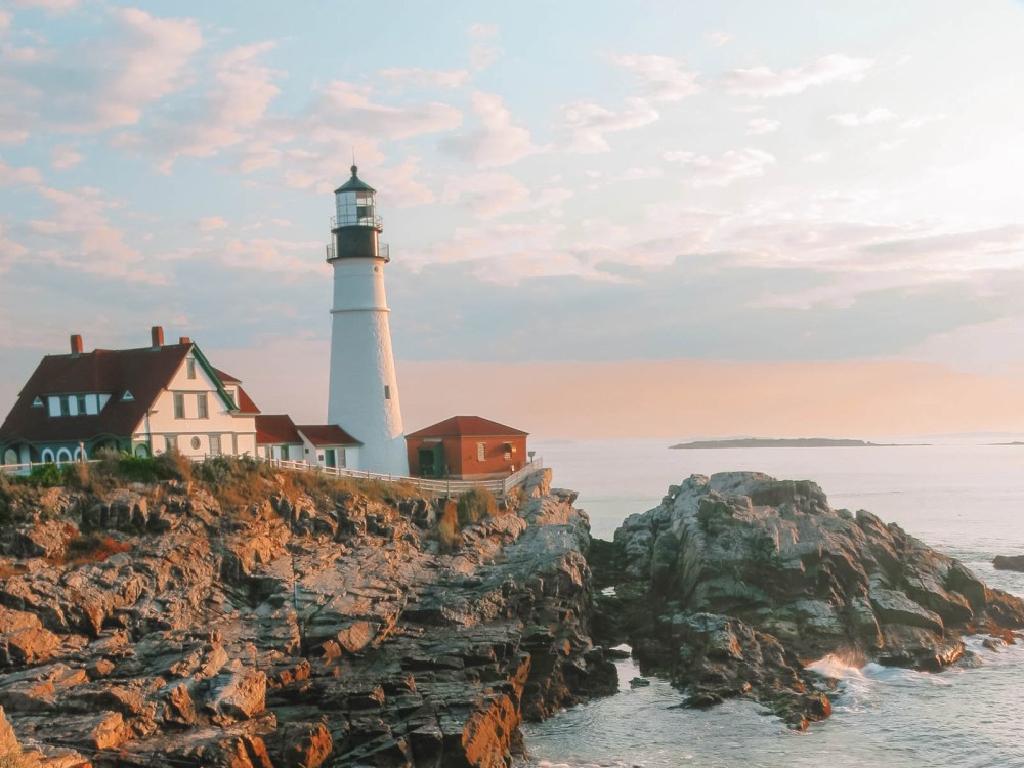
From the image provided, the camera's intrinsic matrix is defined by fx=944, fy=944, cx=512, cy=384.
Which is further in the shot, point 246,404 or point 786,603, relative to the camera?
point 246,404

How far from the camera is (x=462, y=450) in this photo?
41500 mm

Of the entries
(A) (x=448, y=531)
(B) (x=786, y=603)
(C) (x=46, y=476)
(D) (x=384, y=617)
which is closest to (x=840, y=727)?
(B) (x=786, y=603)

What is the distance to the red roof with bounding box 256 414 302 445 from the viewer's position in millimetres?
37375

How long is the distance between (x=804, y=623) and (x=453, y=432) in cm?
1899

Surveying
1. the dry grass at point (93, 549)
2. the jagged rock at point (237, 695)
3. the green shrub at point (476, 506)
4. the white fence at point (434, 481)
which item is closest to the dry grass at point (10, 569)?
the dry grass at point (93, 549)

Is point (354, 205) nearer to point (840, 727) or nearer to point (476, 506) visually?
point (476, 506)

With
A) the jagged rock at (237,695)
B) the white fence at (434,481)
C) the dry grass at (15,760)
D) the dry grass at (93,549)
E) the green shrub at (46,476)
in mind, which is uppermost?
the green shrub at (46,476)

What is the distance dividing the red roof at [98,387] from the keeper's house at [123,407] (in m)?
0.03

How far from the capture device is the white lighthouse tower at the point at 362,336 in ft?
129

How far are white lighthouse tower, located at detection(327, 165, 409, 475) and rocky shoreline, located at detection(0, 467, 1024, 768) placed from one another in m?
7.45

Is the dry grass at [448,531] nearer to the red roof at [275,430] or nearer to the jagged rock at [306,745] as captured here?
the red roof at [275,430]

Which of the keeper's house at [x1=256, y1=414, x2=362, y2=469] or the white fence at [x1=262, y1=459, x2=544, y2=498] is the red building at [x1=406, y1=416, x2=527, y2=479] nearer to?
the white fence at [x1=262, y1=459, x2=544, y2=498]

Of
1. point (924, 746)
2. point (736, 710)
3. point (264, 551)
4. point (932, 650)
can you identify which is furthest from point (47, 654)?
point (932, 650)

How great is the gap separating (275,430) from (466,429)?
8.46 meters
